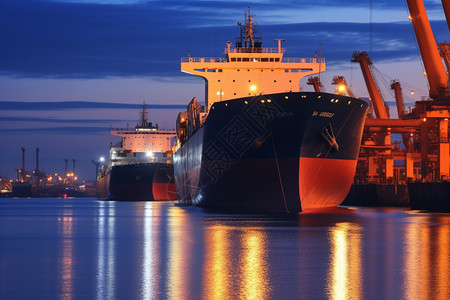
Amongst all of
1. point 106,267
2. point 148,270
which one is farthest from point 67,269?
point 148,270

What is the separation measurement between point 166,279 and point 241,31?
4023cm

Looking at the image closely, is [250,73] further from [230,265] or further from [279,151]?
[230,265]

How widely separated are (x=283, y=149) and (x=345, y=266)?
61.8ft

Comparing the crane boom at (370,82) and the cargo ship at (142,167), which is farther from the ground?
the crane boom at (370,82)

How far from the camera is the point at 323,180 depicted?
3538cm

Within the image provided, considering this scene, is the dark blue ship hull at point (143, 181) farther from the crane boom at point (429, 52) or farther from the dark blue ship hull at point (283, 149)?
the crane boom at point (429, 52)

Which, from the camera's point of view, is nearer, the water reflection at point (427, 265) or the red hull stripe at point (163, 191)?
the water reflection at point (427, 265)

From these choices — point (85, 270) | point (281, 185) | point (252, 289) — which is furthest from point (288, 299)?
point (281, 185)

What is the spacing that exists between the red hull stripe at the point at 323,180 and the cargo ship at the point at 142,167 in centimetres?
4593

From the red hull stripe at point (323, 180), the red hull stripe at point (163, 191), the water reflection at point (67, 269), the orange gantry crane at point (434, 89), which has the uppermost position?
the orange gantry crane at point (434, 89)

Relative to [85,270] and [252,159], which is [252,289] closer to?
[85,270]

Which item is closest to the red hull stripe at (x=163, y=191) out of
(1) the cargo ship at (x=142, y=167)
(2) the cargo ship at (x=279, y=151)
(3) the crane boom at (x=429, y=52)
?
(1) the cargo ship at (x=142, y=167)

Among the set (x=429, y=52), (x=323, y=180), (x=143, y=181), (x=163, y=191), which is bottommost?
(x=163, y=191)

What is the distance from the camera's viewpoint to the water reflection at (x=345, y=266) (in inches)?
454
